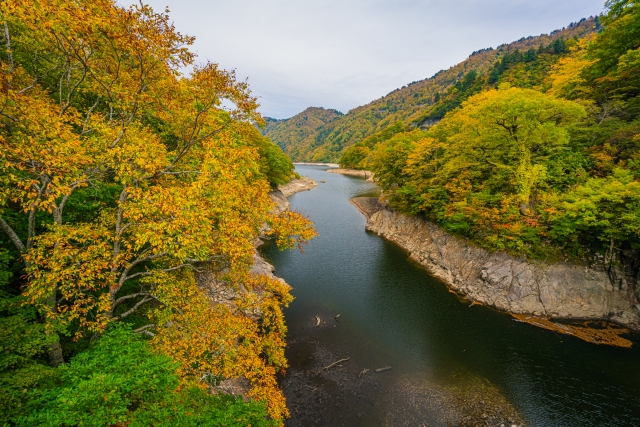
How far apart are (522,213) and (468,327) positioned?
1163 cm

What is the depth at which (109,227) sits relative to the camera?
9.62 meters

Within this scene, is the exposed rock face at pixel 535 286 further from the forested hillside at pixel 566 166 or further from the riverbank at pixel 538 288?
the forested hillside at pixel 566 166

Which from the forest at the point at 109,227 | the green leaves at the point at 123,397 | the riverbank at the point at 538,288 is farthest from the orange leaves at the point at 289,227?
the riverbank at the point at 538,288

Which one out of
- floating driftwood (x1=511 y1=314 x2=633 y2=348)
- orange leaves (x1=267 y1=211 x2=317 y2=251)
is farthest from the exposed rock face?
orange leaves (x1=267 y1=211 x2=317 y2=251)

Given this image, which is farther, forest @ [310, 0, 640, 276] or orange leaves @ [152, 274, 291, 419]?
forest @ [310, 0, 640, 276]

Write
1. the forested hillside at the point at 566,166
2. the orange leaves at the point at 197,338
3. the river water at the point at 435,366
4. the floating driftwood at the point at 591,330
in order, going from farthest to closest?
1. the forested hillside at the point at 566,166
2. the floating driftwood at the point at 591,330
3. the river water at the point at 435,366
4. the orange leaves at the point at 197,338

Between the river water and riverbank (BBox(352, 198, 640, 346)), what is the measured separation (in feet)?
5.10

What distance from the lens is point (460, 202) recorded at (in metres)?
27.0

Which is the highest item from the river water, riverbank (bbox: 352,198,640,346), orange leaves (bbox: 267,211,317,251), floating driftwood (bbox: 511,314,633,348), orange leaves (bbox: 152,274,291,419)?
orange leaves (bbox: 267,211,317,251)

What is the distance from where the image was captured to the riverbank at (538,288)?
2000 centimetres

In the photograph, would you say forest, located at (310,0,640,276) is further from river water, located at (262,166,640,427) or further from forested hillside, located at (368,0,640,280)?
river water, located at (262,166,640,427)

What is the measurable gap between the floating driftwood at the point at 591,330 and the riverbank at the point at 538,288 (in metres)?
0.07

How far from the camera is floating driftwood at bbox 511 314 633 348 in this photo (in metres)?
18.4

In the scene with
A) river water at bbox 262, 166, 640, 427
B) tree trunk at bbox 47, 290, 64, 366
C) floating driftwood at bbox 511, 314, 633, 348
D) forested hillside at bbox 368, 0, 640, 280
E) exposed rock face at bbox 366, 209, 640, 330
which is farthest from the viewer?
exposed rock face at bbox 366, 209, 640, 330
